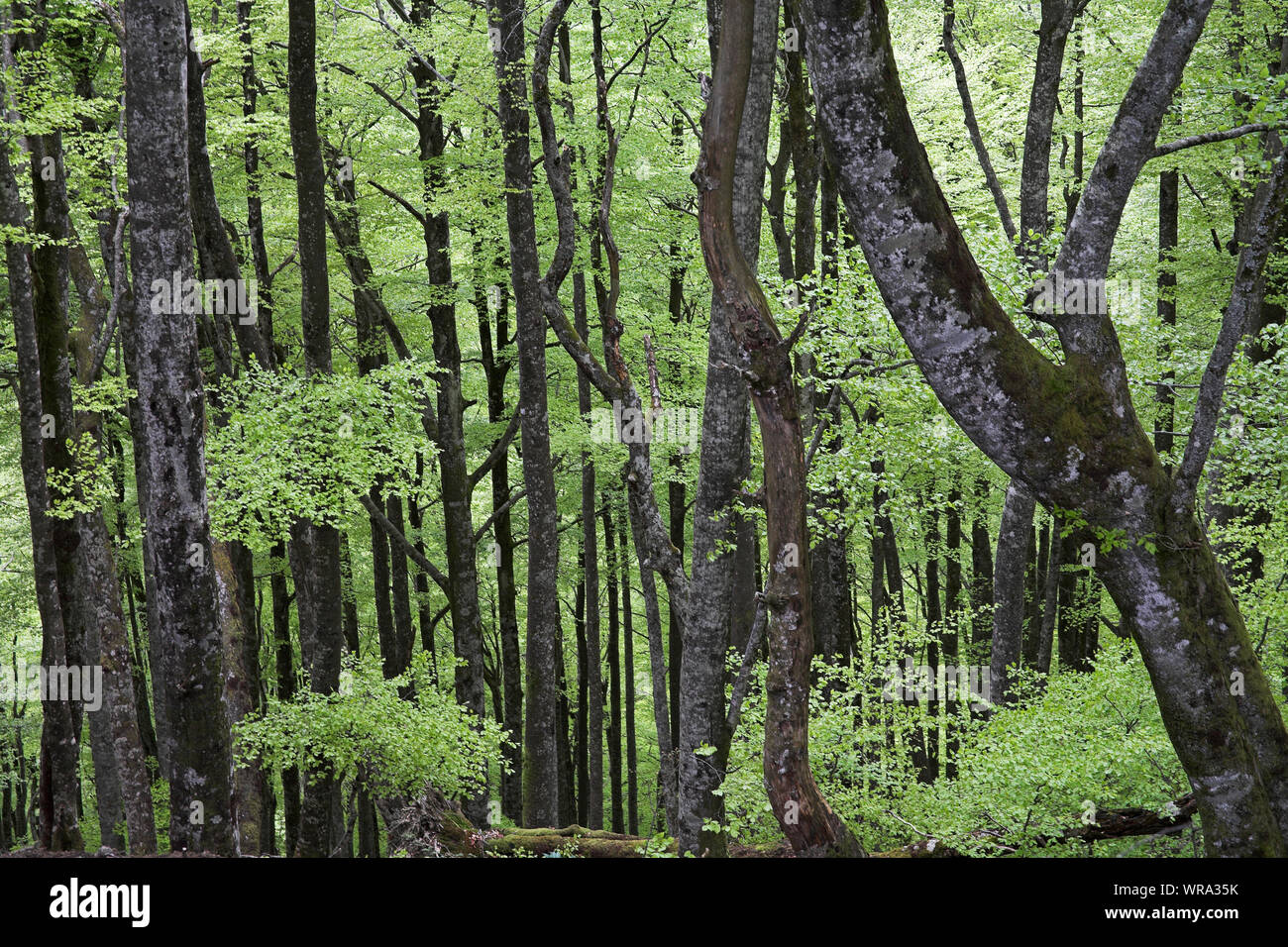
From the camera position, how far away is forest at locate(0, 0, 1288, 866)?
4.59m

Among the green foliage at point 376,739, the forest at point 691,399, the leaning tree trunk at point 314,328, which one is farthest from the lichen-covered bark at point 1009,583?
the leaning tree trunk at point 314,328

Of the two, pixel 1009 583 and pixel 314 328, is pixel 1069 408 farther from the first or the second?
pixel 314 328

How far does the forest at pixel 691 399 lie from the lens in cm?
459

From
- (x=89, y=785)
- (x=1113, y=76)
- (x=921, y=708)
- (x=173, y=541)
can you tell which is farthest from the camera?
(x=89, y=785)

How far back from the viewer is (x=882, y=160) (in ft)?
13.9

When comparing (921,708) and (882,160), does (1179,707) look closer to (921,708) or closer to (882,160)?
(882,160)

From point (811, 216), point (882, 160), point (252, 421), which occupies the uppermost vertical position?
point (811, 216)

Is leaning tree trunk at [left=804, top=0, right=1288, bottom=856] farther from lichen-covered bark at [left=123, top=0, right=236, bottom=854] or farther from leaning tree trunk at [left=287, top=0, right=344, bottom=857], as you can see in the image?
leaning tree trunk at [left=287, top=0, right=344, bottom=857]

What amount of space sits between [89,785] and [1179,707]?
120 ft

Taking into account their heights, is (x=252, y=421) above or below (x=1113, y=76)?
below
